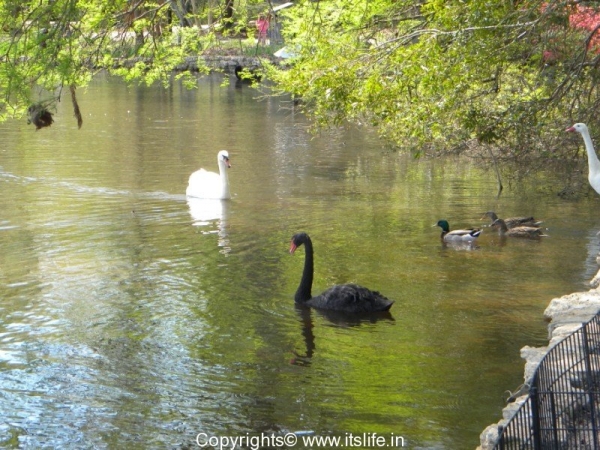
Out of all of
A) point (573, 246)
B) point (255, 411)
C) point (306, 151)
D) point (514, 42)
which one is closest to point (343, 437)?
point (255, 411)

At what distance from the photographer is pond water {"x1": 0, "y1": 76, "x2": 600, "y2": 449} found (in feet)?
31.0

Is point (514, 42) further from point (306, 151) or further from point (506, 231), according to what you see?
point (306, 151)

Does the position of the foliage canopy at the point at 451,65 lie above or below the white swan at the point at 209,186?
above

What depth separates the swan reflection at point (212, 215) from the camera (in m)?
18.4

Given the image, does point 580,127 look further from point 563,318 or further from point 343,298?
point 343,298

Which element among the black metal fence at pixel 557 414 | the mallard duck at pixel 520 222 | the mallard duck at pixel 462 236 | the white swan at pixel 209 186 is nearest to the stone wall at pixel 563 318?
the black metal fence at pixel 557 414

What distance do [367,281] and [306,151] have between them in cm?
1570

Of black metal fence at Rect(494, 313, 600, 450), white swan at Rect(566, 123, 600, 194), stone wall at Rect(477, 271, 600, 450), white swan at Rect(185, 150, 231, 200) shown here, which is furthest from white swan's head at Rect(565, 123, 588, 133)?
white swan at Rect(185, 150, 231, 200)

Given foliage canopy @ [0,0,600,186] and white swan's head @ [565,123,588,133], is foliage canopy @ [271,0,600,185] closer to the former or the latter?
foliage canopy @ [0,0,600,186]

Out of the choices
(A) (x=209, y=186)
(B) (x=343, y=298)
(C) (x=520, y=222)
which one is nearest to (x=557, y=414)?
(B) (x=343, y=298)

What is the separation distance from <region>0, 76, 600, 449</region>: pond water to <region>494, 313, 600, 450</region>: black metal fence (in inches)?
54.1

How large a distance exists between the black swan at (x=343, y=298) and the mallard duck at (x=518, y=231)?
18.9 ft

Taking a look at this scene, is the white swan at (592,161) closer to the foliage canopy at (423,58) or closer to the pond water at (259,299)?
the foliage canopy at (423,58)

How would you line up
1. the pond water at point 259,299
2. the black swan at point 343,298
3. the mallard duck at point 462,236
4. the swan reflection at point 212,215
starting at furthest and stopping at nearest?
the swan reflection at point 212,215, the mallard duck at point 462,236, the black swan at point 343,298, the pond water at point 259,299
